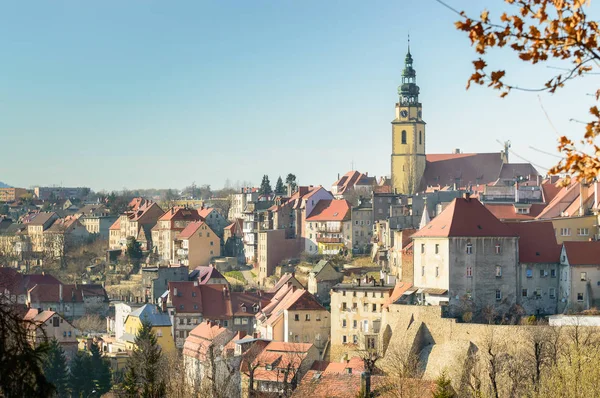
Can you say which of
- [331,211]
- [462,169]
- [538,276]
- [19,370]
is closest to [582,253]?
[538,276]

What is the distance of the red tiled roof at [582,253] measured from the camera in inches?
2133

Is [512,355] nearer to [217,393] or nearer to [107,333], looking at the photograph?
[217,393]

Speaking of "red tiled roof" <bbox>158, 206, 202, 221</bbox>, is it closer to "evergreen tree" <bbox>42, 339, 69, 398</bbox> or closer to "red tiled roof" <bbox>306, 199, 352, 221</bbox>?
"red tiled roof" <bbox>306, 199, 352, 221</bbox>

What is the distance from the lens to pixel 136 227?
118 meters

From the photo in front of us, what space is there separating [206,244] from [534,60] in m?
93.2

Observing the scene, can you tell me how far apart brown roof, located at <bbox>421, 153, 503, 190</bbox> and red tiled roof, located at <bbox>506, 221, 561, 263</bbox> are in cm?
5292

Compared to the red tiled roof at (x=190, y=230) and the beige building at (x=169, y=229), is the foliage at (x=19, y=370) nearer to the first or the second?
the red tiled roof at (x=190, y=230)

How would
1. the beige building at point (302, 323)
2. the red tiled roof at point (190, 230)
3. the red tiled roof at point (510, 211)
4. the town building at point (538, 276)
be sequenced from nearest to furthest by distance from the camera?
the town building at point (538, 276) → the beige building at point (302, 323) → the red tiled roof at point (510, 211) → the red tiled roof at point (190, 230)

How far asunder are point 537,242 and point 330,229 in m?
37.7

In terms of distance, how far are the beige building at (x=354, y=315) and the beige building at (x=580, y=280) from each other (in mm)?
9593

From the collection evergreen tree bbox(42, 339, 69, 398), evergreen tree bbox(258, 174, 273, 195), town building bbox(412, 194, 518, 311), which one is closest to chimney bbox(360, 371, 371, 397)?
town building bbox(412, 194, 518, 311)

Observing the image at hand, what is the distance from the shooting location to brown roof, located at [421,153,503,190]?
4419 inches

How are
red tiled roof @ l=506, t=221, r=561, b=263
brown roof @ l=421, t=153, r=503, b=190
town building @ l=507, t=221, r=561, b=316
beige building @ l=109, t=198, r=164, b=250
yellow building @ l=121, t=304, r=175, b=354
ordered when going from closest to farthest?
town building @ l=507, t=221, r=561, b=316, red tiled roof @ l=506, t=221, r=561, b=263, yellow building @ l=121, t=304, r=175, b=354, brown roof @ l=421, t=153, r=503, b=190, beige building @ l=109, t=198, r=164, b=250

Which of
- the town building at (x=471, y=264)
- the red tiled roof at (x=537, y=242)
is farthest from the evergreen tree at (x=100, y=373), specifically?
the red tiled roof at (x=537, y=242)
